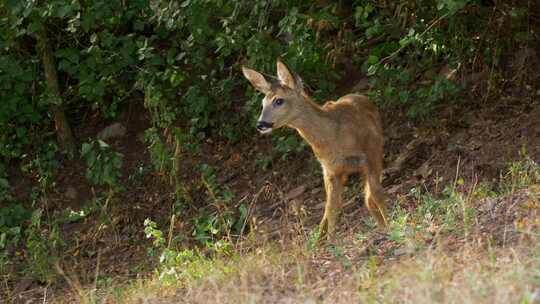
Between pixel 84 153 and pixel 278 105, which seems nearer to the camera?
pixel 278 105

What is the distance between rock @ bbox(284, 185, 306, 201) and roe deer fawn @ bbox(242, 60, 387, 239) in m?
1.89

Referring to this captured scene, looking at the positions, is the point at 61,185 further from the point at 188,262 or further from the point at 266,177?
the point at 188,262

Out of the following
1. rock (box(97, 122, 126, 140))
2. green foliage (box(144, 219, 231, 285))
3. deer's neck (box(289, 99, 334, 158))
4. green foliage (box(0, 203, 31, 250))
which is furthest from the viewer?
rock (box(97, 122, 126, 140))

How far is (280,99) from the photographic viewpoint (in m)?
8.23

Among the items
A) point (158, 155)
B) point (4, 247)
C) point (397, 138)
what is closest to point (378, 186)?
point (397, 138)

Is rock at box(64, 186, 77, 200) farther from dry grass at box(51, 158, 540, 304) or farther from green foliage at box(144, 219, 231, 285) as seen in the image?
dry grass at box(51, 158, 540, 304)

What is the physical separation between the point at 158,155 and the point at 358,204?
7.33 feet

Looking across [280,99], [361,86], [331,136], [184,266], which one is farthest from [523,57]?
[184,266]

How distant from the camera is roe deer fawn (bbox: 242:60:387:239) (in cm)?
809

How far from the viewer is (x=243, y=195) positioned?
1054 centimetres

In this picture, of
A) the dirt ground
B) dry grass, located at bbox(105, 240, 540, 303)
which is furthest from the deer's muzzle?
dry grass, located at bbox(105, 240, 540, 303)

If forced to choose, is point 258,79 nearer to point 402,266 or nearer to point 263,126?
point 263,126

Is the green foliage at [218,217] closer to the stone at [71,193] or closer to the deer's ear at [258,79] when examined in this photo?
the deer's ear at [258,79]

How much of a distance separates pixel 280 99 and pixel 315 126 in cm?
36
